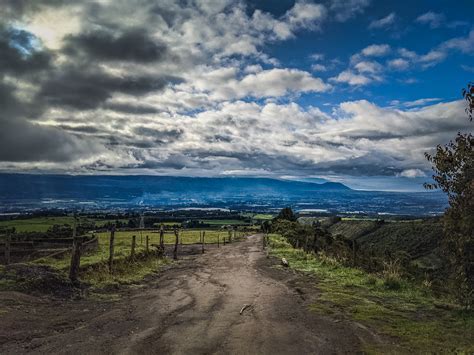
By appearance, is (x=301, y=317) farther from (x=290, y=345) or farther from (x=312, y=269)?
(x=312, y=269)

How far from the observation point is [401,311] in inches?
551

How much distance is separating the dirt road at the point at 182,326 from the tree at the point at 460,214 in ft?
13.1

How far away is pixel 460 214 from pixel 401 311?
157 inches

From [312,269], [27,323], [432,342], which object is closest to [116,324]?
[27,323]

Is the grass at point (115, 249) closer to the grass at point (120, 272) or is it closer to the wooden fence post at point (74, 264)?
the grass at point (120, 272)

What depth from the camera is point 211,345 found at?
382 inches

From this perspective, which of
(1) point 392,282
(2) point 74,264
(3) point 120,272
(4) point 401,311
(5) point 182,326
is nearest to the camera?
(5) point 182,326

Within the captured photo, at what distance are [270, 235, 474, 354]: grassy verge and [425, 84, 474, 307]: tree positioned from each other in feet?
3.81

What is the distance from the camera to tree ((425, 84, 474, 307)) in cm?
1218

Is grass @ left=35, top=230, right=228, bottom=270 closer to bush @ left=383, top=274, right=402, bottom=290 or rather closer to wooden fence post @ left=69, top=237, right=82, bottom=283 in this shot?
wooden fence post @ left=69, top=237, right=82, bottom=283

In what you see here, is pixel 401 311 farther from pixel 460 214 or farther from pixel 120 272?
pixel 120 272

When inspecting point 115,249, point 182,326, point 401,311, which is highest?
point 182,326

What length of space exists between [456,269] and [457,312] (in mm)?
1471

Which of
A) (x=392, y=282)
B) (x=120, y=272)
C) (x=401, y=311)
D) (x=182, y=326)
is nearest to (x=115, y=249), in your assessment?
(x=120, y=272)
